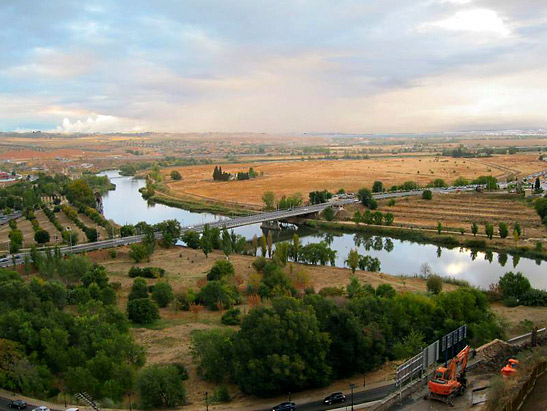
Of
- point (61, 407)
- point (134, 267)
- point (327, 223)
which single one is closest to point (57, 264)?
point (134, 267)

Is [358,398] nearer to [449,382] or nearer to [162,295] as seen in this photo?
[449,382]

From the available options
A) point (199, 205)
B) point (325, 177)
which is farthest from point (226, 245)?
point (325, 177)

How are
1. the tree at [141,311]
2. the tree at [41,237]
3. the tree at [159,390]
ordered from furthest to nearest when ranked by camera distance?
the tree at [41,237], the tree at [141,311], the tree at [159,390]

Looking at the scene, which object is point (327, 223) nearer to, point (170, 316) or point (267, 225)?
point (267, 225)

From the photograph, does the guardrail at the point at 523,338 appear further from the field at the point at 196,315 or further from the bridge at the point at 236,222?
the bridge at the point at 236,222

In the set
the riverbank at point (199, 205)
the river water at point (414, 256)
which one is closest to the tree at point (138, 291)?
the river water at point (414, 256)

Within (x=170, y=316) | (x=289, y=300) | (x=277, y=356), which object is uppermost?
(x=289, y=300)
